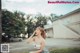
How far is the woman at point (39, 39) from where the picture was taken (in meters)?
2.61

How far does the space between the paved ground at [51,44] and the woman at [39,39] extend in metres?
0.06

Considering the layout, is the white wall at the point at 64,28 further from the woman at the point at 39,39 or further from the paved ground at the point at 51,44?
the woman at the point at 39,39

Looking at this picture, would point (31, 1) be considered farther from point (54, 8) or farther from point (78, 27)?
point (78, 27)

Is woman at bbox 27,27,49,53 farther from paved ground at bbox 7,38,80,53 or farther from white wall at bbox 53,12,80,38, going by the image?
white wall at bbox 53,12,80,38

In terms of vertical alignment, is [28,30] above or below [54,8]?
below

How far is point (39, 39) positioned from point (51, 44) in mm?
169

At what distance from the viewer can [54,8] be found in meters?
2.62

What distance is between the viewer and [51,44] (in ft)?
8.71

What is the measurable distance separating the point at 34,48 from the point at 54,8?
56cm

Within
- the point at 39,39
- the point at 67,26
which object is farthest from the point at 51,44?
the point at 67,26

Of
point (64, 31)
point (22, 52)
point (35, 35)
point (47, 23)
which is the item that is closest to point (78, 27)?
point (64, 31)

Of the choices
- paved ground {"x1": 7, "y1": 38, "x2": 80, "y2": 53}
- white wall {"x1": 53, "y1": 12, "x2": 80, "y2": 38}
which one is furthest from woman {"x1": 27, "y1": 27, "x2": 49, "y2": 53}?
white wall {"x1": 53, "y1": 12, "x2": 80, "y2": 38}

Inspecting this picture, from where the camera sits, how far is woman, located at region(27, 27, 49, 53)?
2609 millimetres

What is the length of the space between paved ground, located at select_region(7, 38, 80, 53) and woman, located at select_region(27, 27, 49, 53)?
0.20 ft
